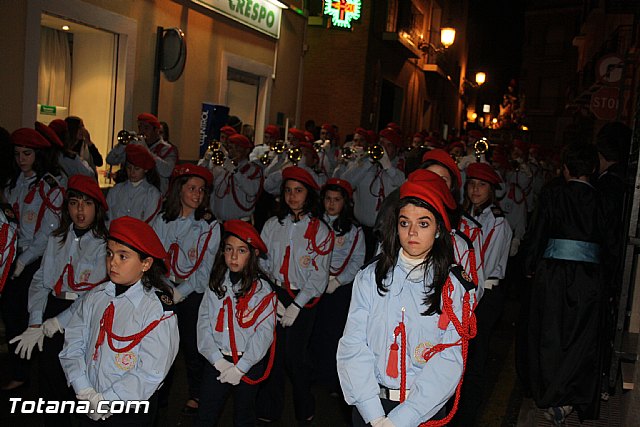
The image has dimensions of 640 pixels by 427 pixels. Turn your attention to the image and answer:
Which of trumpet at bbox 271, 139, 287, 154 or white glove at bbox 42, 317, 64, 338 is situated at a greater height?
trumpet at bbox 271, 139, 287, 154

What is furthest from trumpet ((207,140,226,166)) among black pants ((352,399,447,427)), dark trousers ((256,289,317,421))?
black pants ((352,399,447,427))

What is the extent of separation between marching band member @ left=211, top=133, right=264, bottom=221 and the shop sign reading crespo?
3.38m

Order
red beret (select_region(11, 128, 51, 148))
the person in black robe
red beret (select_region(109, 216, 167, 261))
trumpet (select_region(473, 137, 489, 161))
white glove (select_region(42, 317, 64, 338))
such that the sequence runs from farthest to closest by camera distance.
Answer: trumpet (select_region(473, 137, 489, 161)) < red beret (select_region(11, 128, 51, 148)) < the person in black robe < white glove (select_region(42, 317, 64, 338)) < red beret (select_region(109, 216, 167, 261))

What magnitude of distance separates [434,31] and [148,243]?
33425 mm

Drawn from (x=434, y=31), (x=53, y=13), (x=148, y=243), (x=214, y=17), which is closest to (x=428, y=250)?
(x=148, y=243)

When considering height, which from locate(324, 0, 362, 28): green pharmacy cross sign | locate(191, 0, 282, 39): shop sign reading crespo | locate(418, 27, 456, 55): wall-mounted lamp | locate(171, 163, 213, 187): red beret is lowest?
locate(171, 163, 213, 187): red beret

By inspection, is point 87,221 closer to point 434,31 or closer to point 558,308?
point 558,308

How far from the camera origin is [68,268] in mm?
4852

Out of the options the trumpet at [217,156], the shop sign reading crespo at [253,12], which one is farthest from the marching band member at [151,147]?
the shop sign reading crespo at [253,12]

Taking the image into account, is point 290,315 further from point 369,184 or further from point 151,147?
point 151,147

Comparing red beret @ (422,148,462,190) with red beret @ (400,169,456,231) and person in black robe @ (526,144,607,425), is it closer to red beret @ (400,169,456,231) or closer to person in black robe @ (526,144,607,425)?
person in black robe @ (526,144,607,425)

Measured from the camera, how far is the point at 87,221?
195 inches

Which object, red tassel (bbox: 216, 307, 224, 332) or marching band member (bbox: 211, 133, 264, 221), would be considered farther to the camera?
marching band member (bbox: 211, 133, 264, 221)

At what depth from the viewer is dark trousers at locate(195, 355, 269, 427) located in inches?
182
